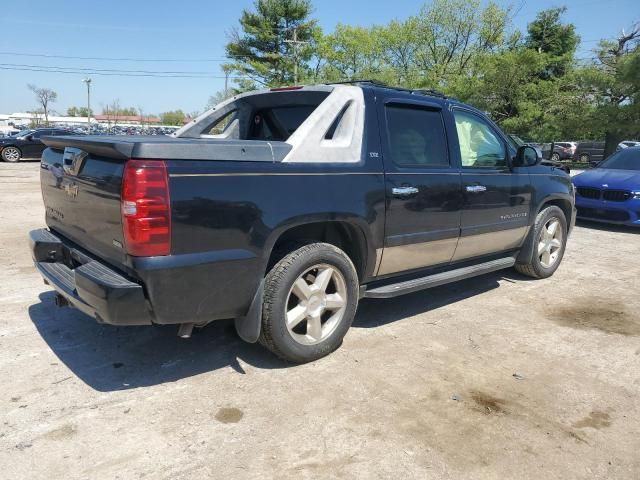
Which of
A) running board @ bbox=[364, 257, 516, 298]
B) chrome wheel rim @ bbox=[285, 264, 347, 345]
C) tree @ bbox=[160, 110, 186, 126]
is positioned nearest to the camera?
chrome wheel rim @ bbox=[285, 264, 347, 345]

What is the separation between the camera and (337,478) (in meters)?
2.41

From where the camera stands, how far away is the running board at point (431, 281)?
12.9 ft

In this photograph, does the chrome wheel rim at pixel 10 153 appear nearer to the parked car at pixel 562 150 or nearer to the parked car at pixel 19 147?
the parked car at pixel 19 147

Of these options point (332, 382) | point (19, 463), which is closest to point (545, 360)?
point (332, 382)

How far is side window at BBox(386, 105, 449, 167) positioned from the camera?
3.98 meters

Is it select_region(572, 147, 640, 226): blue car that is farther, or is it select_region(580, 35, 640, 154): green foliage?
select_region(580, 35, 640, 154): green foliage

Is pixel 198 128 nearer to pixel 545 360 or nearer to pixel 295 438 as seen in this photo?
pixel 295 438

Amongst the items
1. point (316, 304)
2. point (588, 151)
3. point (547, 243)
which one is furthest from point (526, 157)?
point (588, 151)

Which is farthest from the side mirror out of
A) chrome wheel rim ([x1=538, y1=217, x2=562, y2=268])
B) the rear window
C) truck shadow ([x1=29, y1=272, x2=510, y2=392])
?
the rear window

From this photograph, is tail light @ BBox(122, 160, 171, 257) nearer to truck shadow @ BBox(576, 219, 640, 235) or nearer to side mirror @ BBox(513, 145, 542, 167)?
side mirror @ BBox(513, 145, 542, 167)

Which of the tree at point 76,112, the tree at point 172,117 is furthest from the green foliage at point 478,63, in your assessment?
the tree at point 76,112

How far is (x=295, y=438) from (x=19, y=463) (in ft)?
4.30

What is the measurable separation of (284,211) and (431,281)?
1650 millimetres

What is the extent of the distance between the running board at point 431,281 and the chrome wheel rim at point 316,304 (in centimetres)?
35
